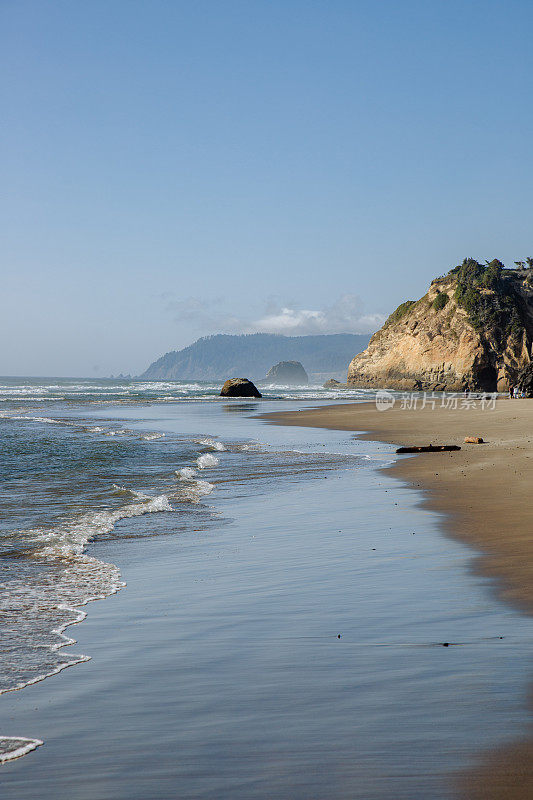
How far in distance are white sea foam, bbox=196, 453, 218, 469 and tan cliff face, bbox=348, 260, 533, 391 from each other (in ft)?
259

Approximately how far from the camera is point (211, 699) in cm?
371

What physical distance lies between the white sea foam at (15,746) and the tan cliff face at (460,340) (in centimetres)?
9306

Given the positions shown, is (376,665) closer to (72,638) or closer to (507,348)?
(72,638)

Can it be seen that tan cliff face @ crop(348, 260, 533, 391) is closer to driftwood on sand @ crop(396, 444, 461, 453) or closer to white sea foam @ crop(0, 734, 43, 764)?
driftwood on sand @ crop(396, 444, 461, 453)

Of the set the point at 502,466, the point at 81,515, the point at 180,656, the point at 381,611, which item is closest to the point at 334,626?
the point at 381,611

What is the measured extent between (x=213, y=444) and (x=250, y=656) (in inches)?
704

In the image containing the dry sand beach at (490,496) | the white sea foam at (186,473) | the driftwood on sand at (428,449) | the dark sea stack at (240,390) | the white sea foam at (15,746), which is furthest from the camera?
the dark sea stack at (240,390)

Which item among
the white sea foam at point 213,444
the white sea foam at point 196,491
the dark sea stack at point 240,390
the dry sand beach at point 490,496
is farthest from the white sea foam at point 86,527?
the dark sea stack at point 240,390

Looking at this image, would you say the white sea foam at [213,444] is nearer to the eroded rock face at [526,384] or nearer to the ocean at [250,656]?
the ocean at [250,656]

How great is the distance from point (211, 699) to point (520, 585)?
3425 mm

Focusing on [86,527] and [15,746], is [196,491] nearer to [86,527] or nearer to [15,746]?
[86,527]

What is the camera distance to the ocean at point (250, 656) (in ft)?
9.78

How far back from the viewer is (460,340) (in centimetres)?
9631

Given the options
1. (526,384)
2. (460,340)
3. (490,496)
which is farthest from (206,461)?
(460,340)
